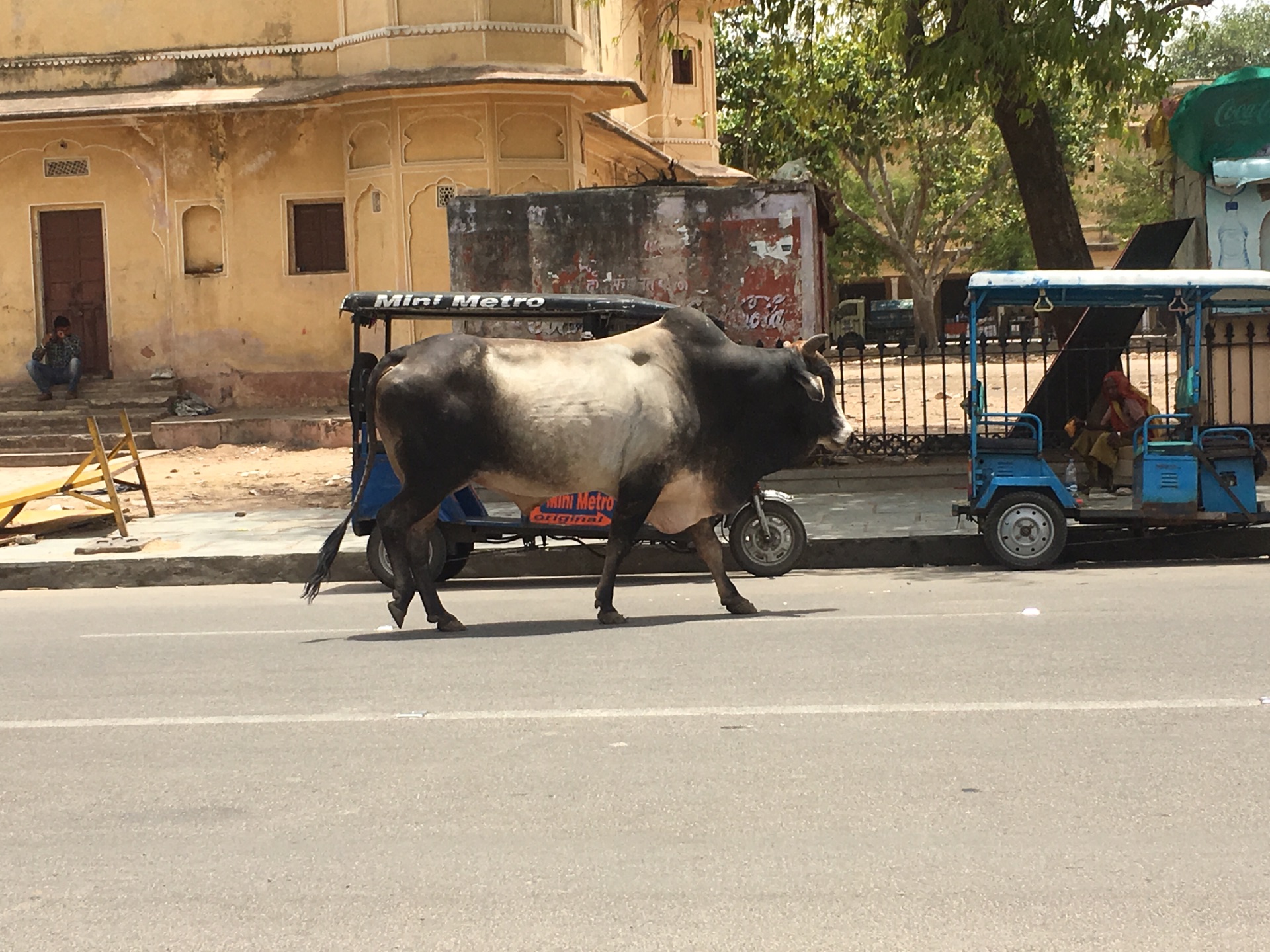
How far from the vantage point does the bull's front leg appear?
9297mm

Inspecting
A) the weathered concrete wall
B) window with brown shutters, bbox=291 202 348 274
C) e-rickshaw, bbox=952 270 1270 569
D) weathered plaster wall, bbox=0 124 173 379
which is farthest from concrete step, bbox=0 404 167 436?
e-rickshaw, bbox=952 270 1270 569

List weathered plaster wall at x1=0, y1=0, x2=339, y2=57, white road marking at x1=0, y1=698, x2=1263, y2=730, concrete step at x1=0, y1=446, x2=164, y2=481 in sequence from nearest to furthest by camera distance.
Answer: white road marking at x1=0, y1=698, x2=1263, y2=730 < concrete step at x1=0, y1=446, x2=164, y2=481 < weathered plaster wall at x1=0, y1=0, x2=339, y2=57

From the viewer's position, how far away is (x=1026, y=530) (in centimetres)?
1158

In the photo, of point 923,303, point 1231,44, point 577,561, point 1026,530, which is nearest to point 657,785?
point 1026,530

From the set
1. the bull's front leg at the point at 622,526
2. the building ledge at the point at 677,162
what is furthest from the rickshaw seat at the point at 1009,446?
the building ledge at the point at 677,162

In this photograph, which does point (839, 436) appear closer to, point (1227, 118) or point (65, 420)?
point (1227, 118)

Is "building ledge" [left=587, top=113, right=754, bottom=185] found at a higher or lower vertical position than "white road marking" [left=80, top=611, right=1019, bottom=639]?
higher

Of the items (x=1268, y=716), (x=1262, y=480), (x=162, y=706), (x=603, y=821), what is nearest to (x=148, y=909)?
(x=603, y=821)

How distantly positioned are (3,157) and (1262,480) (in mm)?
19057

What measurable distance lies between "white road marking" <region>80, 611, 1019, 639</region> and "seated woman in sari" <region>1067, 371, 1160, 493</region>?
3.55 metres

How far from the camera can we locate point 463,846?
4.96 meters

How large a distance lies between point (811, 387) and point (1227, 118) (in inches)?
361

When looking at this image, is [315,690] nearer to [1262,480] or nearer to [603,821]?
[603,821]

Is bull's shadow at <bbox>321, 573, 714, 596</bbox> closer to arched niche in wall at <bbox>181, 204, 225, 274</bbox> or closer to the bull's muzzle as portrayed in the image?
the bull's muzzle
